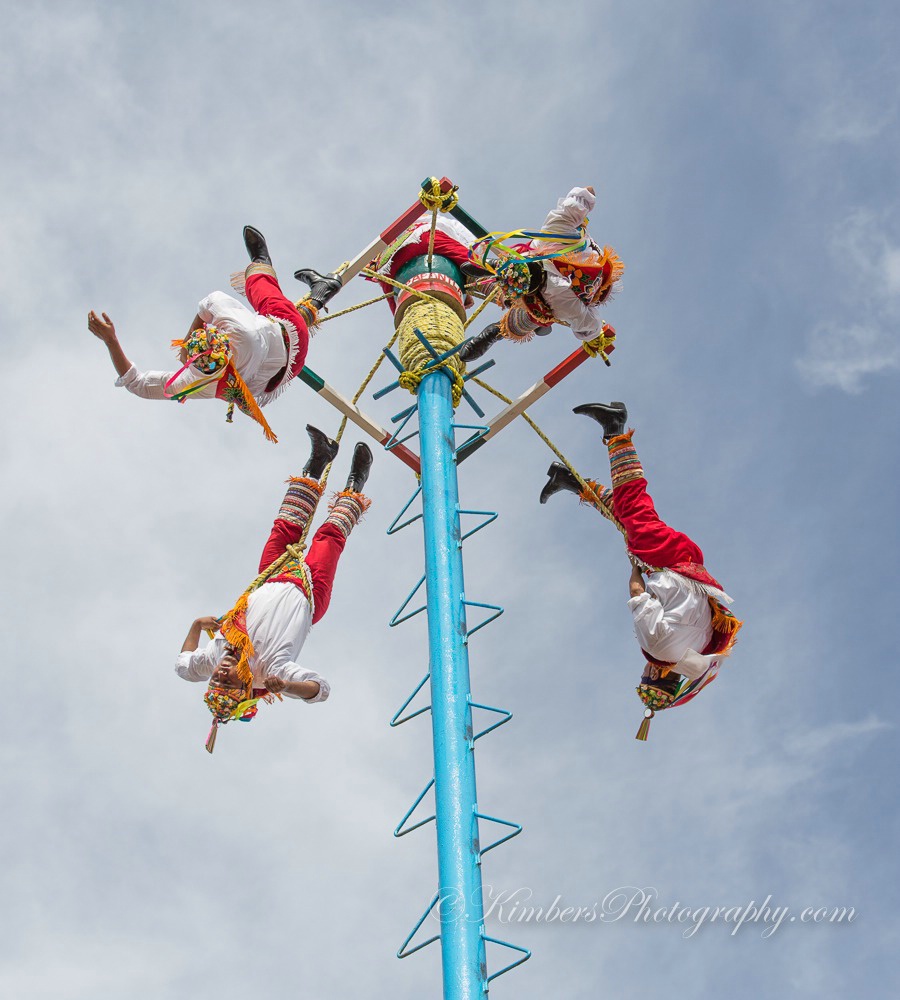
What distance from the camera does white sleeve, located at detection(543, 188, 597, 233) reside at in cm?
694

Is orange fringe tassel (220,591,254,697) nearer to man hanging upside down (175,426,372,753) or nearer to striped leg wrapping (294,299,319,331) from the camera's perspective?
man hanging upside down (175,426,372,753)

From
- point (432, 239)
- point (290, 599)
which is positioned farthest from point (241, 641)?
point (432, 239)

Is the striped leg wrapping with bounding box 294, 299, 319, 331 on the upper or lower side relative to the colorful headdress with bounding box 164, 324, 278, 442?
upper

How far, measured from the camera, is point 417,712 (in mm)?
6590

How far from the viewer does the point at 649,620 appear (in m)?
6.87

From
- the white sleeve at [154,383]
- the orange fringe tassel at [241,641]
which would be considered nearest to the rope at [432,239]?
the white sleeve at [154,383]

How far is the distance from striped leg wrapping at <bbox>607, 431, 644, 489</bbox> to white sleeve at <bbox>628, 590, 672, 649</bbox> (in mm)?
858

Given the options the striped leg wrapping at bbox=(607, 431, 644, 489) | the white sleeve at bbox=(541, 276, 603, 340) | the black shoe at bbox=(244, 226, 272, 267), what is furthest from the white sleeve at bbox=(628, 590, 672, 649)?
the black shoe at bbox=(244, 226, 272, 267)

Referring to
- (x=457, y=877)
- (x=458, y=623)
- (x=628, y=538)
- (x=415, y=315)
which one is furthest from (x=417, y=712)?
(x=415, y=315)

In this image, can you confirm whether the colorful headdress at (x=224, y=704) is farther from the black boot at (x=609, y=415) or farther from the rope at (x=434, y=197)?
the rope at (x=434, y=197)

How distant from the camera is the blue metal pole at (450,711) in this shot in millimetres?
5371

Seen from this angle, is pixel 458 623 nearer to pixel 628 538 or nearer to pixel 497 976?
pixel 628 538

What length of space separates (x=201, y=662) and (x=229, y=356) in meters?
1.89

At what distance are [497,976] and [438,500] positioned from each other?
9.19 ft
